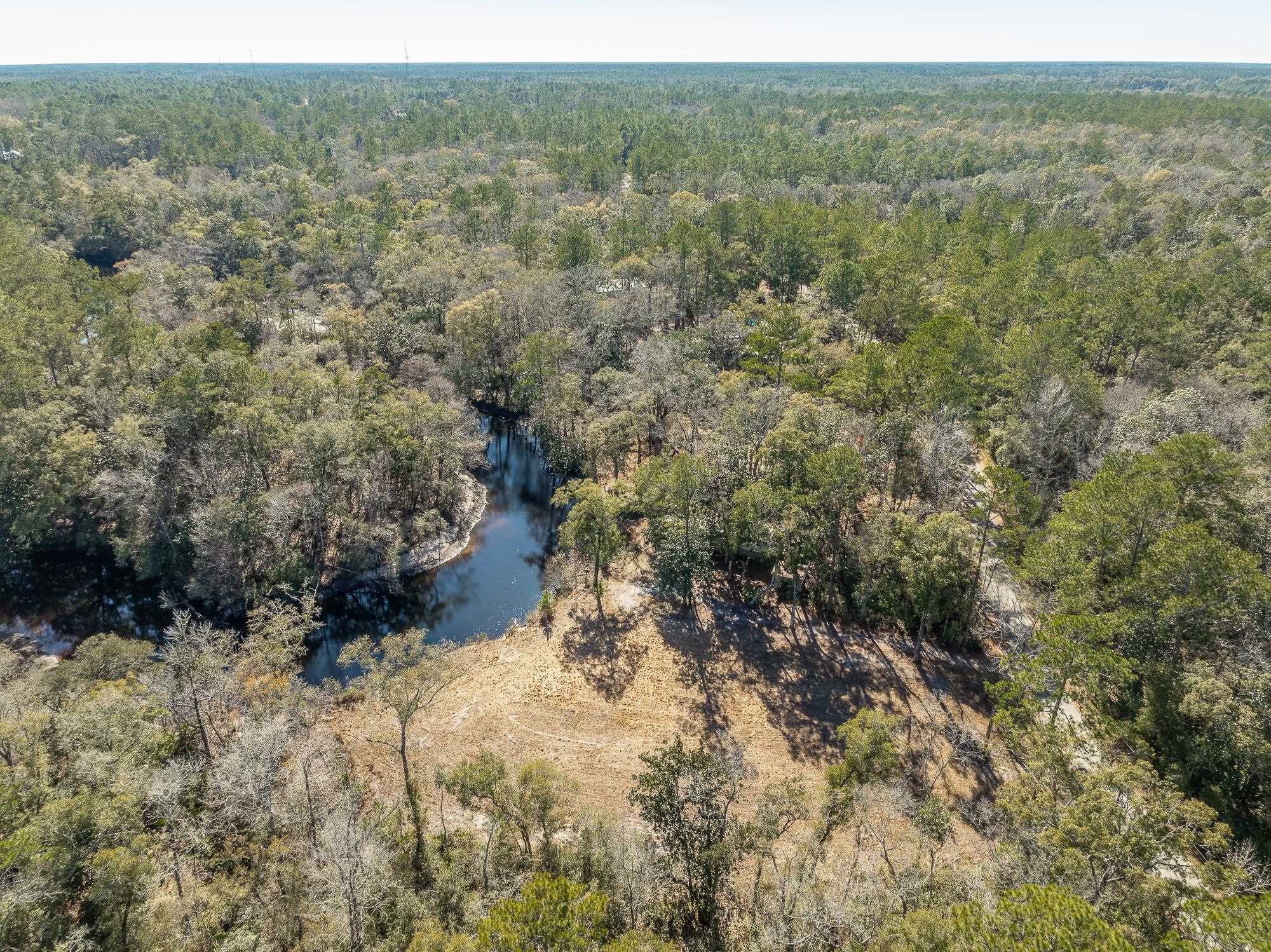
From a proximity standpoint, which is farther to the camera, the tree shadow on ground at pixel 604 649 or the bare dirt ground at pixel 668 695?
the tree shadow on ground at pixel 604 649

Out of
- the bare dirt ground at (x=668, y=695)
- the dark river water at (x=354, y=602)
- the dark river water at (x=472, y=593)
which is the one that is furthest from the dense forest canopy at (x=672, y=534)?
the dark river water at (x=472, y=593)

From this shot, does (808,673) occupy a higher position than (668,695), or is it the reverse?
(808,673)

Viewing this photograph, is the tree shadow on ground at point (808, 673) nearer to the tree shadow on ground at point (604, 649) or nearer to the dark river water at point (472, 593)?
the tree shadow on ground at point (604, 649)

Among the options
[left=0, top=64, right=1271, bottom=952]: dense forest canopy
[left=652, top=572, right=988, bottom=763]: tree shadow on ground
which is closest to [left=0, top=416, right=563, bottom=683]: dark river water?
[left=0, top=64, right=1271, bottom=952]: dense forest canopy

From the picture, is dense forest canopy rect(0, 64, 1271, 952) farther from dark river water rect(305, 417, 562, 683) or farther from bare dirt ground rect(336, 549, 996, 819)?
dark river water rect(305, 417, 562, 683)

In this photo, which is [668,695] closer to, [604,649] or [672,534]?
[604,649]

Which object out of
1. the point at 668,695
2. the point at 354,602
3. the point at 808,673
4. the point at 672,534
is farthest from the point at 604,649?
the point at 354,602

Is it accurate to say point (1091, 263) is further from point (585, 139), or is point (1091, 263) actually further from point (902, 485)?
point (585, 139)
